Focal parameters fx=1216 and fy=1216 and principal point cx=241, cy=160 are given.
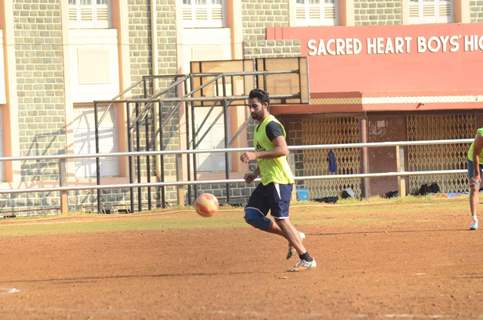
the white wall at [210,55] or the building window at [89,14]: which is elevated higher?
the building window at [89,14]

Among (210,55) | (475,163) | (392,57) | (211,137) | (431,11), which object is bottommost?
(475,163)

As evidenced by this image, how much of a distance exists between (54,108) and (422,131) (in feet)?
34.4

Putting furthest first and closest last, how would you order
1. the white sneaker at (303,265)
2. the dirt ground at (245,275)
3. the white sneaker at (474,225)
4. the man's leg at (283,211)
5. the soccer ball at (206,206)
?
the white sneaker at (474,225) < the soccer ball at (206,206) < the white sneaker at (303,265) < the man's leg at (283,211) < the dirt ground at (245,275)

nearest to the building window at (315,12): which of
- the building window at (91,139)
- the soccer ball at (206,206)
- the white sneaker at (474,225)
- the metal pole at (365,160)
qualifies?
the metal pole at (365,160)

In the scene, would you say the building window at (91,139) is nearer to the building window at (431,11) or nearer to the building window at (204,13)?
the building window at (204,13)

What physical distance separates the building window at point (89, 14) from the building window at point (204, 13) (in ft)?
7.21

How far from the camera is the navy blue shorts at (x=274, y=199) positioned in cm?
1302

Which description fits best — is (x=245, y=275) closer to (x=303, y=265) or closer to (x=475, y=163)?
(x=303, y=265)

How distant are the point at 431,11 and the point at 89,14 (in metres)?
10.1

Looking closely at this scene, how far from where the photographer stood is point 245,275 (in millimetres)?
13250

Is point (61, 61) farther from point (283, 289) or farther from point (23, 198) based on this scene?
point (283, 289)

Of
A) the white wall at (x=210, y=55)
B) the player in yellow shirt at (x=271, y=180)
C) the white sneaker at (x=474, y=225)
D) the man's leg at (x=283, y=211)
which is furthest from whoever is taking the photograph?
the white wall at (x=210, y=55)

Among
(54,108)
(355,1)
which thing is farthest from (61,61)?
(355,1)

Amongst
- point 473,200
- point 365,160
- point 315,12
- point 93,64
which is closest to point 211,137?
point 93,64
